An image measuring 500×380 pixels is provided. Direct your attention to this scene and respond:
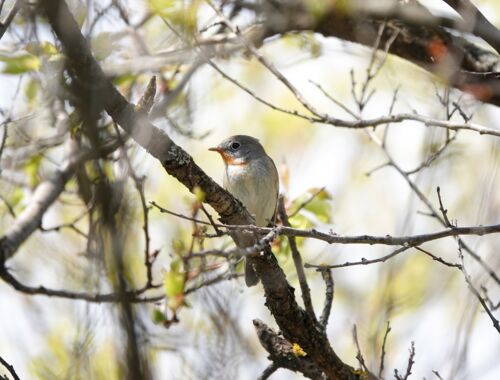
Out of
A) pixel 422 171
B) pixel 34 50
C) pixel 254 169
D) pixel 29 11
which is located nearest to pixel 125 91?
pixel 254 169

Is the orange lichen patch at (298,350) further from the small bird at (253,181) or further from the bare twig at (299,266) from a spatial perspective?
the small bird at (253,181)

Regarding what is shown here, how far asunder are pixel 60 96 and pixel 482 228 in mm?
2064

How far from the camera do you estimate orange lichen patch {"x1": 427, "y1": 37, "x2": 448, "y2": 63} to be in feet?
18.0

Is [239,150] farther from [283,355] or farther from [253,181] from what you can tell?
[283,355]

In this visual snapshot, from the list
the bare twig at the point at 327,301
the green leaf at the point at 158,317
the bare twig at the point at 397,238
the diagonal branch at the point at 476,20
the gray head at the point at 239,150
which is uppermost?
the gray head at the point at 239,150

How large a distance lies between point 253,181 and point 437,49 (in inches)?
74.8

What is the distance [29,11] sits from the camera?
3.14m

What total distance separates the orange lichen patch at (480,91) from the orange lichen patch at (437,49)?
39cm

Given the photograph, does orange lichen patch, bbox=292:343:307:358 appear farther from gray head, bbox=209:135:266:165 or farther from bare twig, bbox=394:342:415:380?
gray head, bbox=209:135:266:165

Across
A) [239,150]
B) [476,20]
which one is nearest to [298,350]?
[476,20]

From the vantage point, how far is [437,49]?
18.0 feet

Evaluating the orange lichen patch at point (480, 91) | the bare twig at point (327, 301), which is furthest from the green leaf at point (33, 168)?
the orange lichen patch at point (480, 91)

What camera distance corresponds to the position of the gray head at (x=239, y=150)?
6785 millimetres

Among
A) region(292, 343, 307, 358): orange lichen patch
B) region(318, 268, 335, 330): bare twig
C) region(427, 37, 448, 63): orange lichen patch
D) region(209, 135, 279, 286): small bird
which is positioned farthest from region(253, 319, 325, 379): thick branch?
region(427, 37, 448, 63): orange lichen patch
